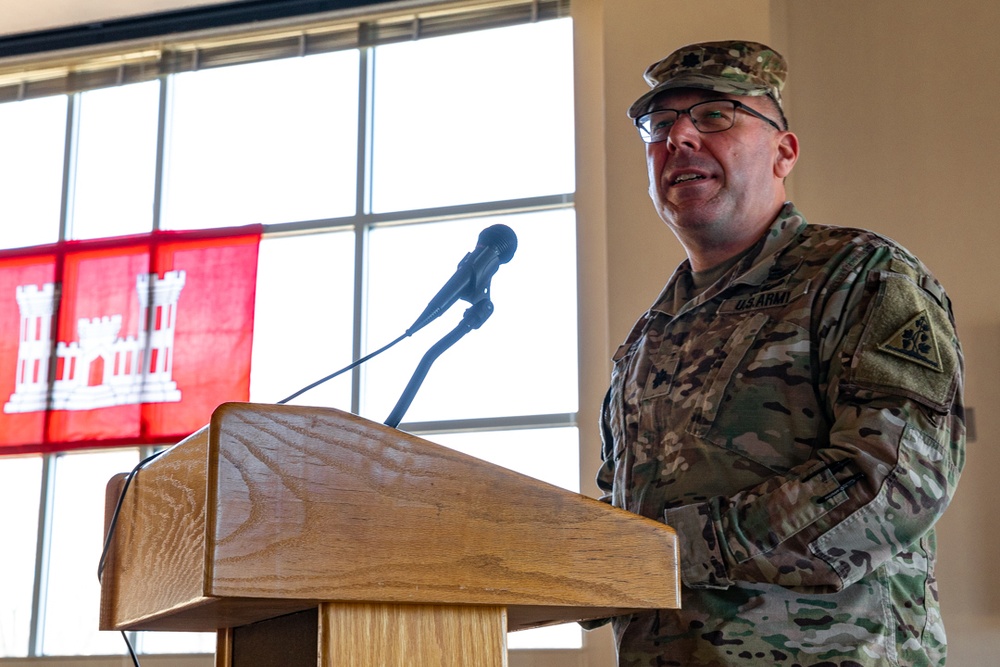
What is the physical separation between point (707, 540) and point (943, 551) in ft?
6.58

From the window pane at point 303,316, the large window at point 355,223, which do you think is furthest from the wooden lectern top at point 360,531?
the window pane at point 303,316

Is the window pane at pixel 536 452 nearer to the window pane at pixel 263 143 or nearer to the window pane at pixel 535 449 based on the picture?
the window pane at pixel 535 449

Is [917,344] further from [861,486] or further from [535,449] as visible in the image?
[535,449]

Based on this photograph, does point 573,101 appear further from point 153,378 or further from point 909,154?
point 153,378

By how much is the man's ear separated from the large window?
208cm

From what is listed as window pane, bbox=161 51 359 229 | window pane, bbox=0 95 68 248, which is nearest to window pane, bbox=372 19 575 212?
window pane, bbox=161 51 359 229

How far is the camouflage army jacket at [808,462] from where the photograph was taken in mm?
1333

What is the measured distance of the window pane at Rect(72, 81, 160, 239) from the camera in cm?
455

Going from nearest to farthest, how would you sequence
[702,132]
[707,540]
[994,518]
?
[707,540], [702,132], [994,518]

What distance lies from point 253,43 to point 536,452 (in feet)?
6.97

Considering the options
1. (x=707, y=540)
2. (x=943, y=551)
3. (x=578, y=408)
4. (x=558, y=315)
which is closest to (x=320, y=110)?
(x=558, y=315)

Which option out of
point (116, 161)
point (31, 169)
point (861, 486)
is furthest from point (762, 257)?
point (31, 169)

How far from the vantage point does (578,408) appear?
12.6 ft

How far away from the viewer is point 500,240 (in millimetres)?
1354
